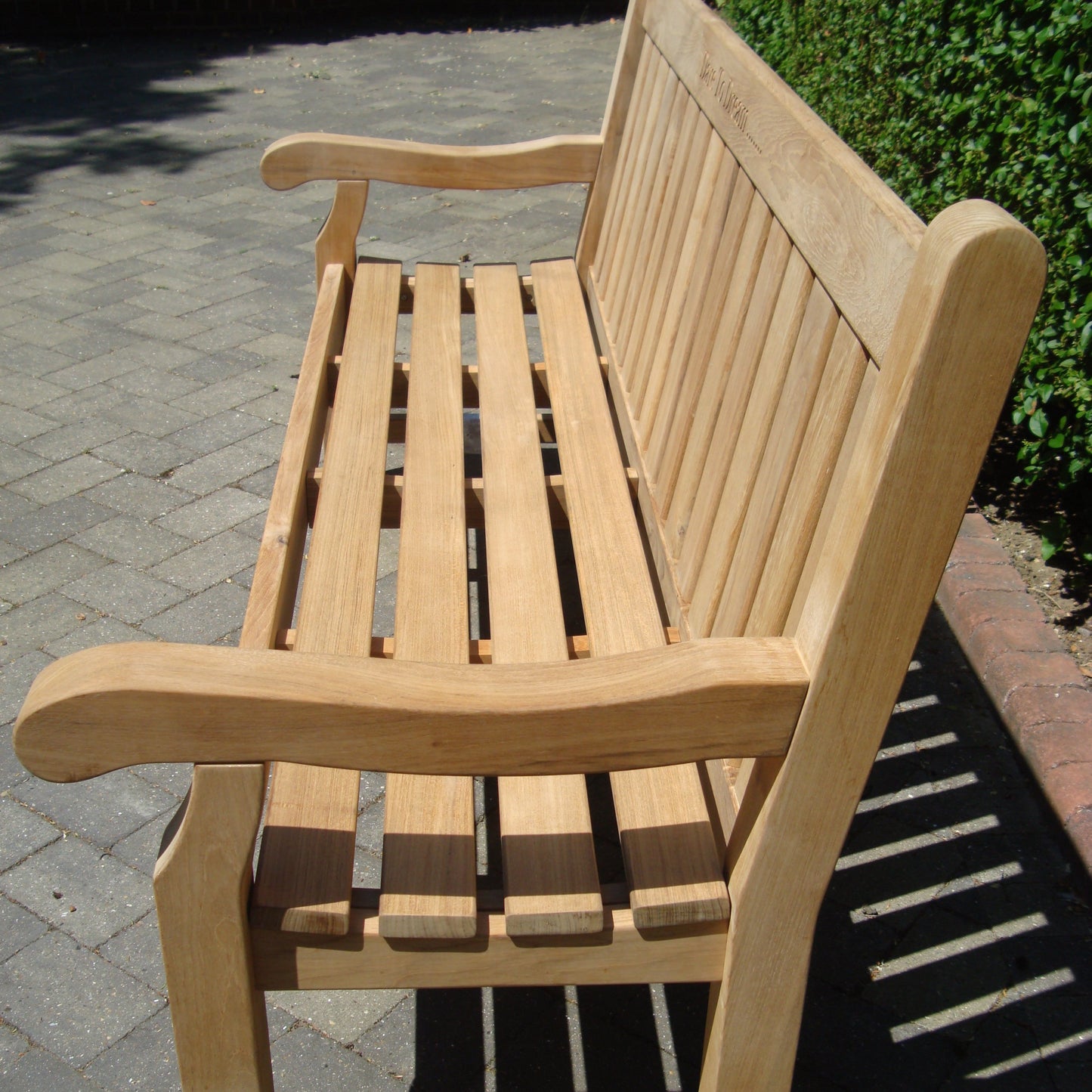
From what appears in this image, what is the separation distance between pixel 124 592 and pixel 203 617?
0.83 feet

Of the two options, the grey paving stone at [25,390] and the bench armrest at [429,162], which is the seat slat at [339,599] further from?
the grey paving stone at [25,390]

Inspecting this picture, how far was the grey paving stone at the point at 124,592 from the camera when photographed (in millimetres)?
3021

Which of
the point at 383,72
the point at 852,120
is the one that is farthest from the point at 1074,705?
the point at 383,72

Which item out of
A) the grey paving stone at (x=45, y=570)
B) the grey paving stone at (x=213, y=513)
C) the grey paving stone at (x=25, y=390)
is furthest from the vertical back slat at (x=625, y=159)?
the grey paving stone at (x=25, y=390)

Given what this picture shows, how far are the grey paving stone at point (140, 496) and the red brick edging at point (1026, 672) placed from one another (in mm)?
2197

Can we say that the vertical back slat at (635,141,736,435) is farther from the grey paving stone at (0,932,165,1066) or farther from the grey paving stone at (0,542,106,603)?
the grey paving stone at (0,542,106,603)

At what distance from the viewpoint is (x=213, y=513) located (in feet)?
11.3

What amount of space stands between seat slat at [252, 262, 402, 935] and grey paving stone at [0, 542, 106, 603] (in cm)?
101

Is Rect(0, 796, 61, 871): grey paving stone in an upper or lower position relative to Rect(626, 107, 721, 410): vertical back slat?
lower

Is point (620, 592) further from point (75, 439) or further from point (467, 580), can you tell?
point (75, 439)

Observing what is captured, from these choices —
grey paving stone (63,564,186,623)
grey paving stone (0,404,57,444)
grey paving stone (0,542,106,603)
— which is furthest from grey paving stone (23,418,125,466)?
grey paving stone (63,564,186,623)

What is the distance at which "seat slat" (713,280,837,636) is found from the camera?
4.70ft

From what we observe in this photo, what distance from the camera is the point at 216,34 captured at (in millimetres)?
9938

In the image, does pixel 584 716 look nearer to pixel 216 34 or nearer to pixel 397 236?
pixel 397 236
